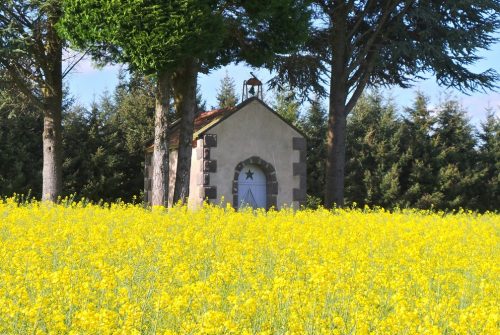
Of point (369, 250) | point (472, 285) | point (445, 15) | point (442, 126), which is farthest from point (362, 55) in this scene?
point (472, 285)

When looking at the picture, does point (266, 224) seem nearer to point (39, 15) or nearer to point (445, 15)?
point (39, 15)

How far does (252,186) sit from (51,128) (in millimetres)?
6124

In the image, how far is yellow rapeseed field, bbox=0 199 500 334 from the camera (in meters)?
4.45

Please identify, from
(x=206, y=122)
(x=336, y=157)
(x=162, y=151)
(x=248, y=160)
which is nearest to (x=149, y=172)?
(x=206, y=122)

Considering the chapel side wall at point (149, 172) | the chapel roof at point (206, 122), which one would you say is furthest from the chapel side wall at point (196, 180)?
the chapel side wall at point (149, 172)

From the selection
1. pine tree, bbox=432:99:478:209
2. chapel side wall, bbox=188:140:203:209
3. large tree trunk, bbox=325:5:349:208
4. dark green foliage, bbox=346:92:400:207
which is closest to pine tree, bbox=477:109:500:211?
pine tree, bbox=432:99:478:209

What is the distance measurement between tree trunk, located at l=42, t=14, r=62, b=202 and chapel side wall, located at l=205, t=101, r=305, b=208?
437 cm

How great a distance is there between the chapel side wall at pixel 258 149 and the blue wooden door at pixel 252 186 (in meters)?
0.37

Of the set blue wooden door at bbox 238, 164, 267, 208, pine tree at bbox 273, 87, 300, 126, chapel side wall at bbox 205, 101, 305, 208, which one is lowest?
blue wooden door at bbox 238, 164, 267, 208

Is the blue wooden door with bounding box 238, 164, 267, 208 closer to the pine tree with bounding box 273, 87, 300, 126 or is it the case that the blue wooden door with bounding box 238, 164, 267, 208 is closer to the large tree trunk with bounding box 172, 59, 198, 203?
the large tree trunk with bounding box 172, 59, 198, 203

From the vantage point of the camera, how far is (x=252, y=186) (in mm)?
20016

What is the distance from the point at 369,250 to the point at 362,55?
12.3m

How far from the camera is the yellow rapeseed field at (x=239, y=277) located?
4453 mm

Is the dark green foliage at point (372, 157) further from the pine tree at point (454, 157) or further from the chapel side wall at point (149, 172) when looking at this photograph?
the chapel side wall at point (149, 172)
